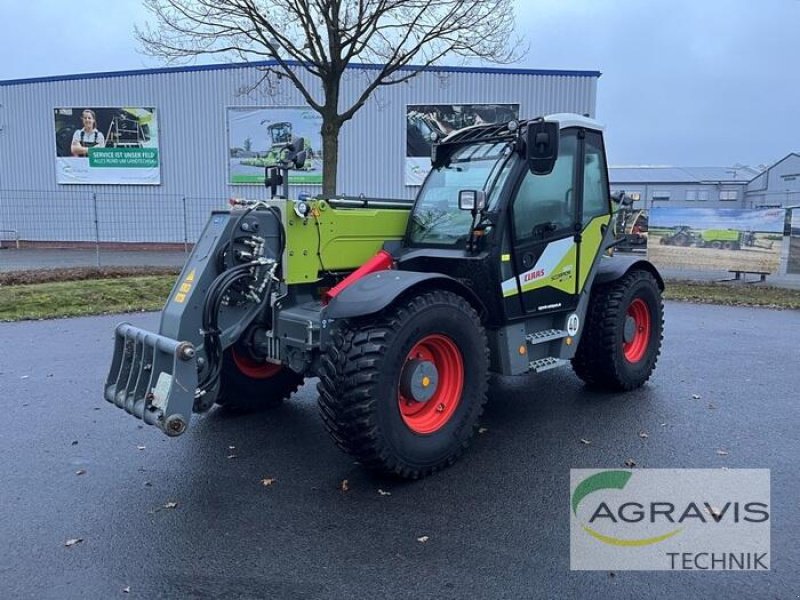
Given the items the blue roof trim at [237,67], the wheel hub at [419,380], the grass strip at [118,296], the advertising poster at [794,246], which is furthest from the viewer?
the blue roof trim at [237,67]

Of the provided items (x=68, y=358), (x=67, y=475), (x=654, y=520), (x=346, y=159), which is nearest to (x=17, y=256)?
(x=346, y=159)

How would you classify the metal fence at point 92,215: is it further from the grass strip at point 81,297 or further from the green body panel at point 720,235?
the green body panel at point 720,235

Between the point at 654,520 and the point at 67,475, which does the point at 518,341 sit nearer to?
the point at 654,520

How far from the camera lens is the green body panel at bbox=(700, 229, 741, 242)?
47.3 feet

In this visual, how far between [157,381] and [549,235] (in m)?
3.10

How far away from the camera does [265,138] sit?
2153 cm

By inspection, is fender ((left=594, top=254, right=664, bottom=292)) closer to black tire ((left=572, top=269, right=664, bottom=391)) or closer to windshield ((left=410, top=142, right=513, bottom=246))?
black tire ((left=572, top=269, right=664, bottom=391))

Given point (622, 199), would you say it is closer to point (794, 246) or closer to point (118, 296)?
point (118, 296)

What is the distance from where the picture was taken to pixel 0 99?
901 inches

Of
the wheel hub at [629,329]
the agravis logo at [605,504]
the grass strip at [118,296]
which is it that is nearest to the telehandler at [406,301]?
the wheel hub at [629,329]

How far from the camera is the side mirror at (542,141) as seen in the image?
440cm

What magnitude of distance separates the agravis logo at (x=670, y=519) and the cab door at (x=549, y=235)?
1433 millimetres

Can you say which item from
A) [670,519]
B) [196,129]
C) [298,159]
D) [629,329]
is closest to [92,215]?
[196,129]

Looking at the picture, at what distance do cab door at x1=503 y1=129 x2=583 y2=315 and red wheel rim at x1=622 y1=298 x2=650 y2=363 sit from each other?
1.14 meters
